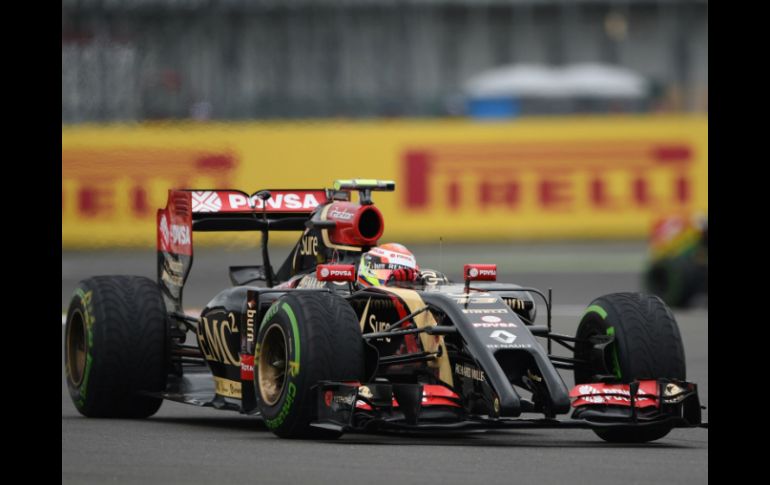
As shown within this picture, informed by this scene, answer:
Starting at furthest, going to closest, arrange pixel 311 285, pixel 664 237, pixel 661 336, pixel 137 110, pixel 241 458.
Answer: pixel 137 110 < pixel 664 237 < pixel 311 285 < pixel 661 336 < pixel 241 458

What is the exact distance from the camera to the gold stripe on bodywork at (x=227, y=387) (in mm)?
11922

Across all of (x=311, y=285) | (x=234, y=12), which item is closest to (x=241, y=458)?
(x=311, y=285)

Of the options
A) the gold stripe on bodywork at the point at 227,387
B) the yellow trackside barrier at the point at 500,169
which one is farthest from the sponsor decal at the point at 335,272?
the yellow trackside barrier at the point at 500,169

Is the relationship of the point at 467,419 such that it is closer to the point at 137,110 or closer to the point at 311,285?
the point at 311,285

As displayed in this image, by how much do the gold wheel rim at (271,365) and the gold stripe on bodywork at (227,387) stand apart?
85 centimetres

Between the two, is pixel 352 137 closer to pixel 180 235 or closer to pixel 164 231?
pixel 164 231

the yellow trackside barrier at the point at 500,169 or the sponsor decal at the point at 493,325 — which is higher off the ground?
the yellow trackside barrier at the point at 500,169

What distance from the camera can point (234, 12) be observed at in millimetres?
35500

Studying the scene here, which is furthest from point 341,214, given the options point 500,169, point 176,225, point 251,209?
point 500,169

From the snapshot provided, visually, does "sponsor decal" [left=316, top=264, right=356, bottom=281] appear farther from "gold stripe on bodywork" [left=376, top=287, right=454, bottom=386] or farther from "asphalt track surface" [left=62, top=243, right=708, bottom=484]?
"asphalt track surface" [left=62, top=243, right=708, bottom=484]

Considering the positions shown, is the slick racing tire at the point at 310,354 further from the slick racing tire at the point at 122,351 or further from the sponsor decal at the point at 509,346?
the slick racing tire at the point at 122,351

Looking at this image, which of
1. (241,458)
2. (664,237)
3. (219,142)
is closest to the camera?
(241,458)

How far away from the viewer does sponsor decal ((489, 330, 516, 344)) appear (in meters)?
10.3

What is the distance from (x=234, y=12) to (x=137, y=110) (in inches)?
288
